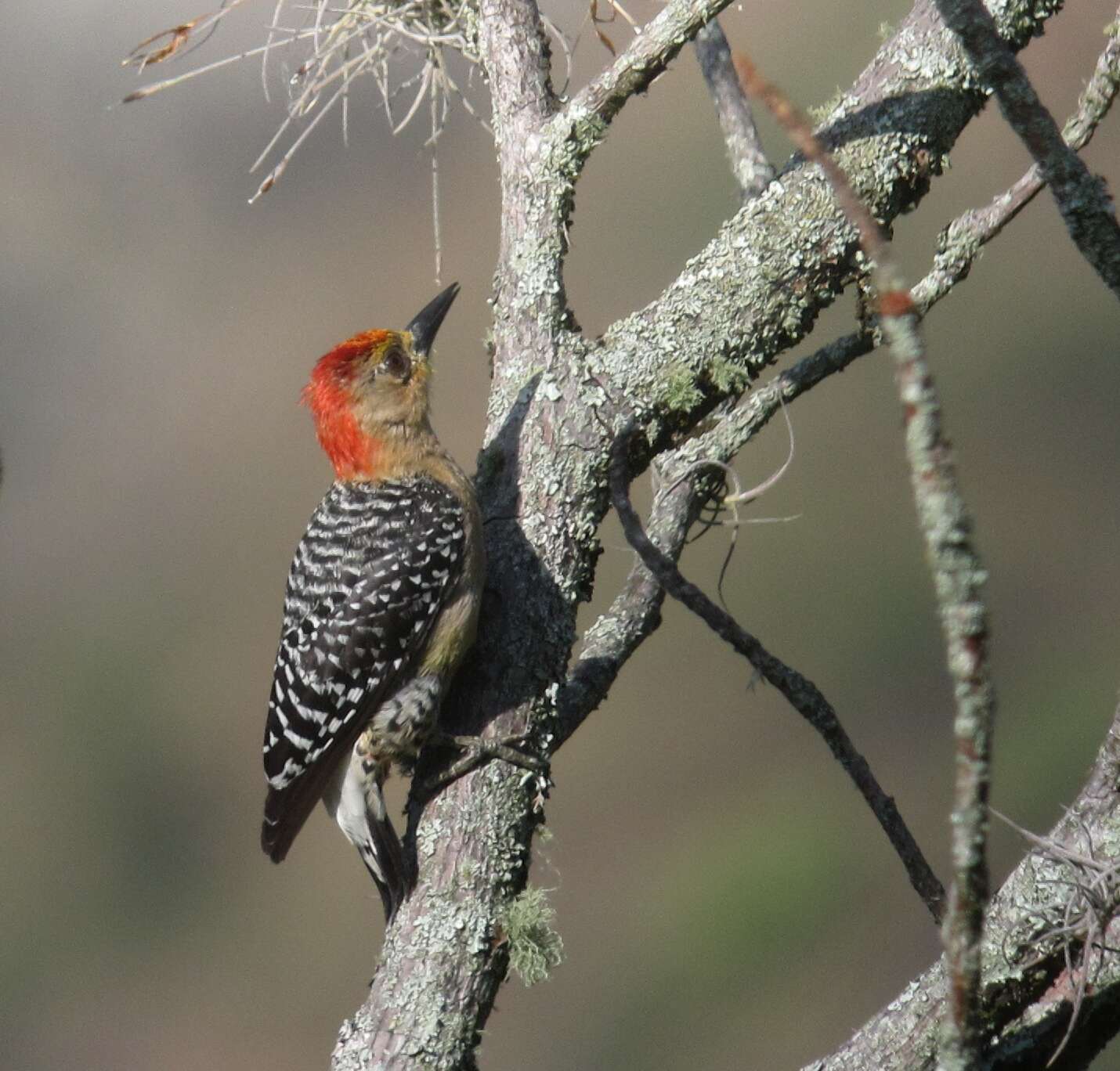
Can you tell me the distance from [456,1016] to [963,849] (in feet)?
4.39

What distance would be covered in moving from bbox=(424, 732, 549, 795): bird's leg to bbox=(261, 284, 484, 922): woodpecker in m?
0.34

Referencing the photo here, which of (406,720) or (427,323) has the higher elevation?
(427,323)

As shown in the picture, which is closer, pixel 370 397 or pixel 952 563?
pixel 952 563

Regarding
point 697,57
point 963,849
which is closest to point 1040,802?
point 697,57

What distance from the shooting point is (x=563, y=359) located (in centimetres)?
278

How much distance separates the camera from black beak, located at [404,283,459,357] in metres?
3.89

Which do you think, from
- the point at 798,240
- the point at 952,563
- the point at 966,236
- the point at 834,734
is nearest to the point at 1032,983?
the point at 834,734

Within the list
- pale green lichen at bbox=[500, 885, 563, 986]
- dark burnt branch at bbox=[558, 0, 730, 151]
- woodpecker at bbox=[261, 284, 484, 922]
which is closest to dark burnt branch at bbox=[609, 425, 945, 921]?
pale green lichen at bbox=[500, 885, 563, 986]

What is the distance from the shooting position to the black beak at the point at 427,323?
153 inches

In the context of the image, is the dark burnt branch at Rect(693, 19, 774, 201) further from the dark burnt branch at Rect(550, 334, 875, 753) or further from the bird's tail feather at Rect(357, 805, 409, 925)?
the bird's tail feather at Rect(357, 805, 409, 925)

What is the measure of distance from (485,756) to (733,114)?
7.24 feet

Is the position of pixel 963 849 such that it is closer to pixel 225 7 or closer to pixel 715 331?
pixel 715 331

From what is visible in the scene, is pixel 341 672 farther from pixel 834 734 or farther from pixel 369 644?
pixel 834 734

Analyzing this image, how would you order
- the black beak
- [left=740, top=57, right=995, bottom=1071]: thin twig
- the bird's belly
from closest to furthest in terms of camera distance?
[left=740, top=57, right=995, bottom=1071]: thin twig, the bird's belly, the black beak
